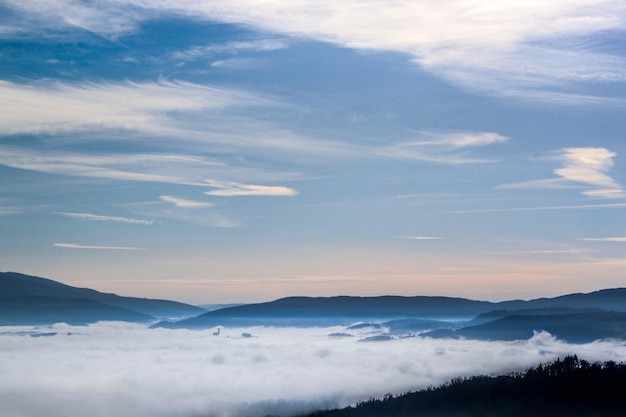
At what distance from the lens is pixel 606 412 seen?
200m

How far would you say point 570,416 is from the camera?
200 metres

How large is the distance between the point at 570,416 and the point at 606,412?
376 inches
